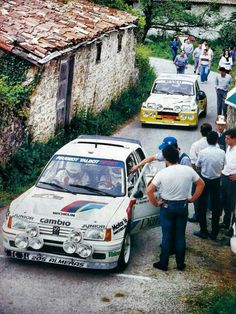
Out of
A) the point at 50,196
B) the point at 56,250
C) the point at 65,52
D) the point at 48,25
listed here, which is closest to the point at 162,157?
the point at 50,196

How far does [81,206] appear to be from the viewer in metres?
9.08

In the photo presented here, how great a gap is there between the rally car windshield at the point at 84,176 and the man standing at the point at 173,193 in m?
0.93

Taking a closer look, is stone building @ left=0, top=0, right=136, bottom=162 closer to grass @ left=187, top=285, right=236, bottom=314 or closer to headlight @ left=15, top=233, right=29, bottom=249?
headlight @ left=15, top=233, right=29, bottom=249

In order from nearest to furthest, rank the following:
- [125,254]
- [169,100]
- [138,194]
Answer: [125,254]
[138,194]
[169,100]

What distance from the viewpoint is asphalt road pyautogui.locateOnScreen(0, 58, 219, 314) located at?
795cm

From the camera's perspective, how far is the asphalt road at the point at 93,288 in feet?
26.1

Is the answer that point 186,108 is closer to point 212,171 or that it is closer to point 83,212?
point 212,171

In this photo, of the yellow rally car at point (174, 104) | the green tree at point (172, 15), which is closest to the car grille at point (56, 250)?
the yellow rally car at point (174, 104)

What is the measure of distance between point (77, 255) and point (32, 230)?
2.40 feet

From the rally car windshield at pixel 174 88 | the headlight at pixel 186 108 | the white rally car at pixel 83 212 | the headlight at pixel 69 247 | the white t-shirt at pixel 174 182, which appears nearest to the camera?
the headlight at pixel 69 247

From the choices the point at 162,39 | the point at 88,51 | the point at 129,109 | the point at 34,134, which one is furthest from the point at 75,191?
the point at 162,39

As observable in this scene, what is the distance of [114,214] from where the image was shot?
29.4 feet

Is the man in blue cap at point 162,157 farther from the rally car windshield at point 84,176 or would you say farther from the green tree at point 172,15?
the green tree at point 172,15

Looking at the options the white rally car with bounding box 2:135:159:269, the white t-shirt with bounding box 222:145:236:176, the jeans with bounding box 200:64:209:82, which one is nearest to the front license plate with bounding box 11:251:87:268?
the white rally car with bounding box 2:135:159:269
